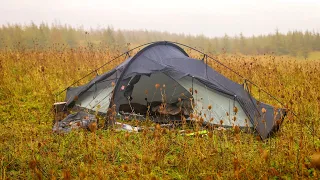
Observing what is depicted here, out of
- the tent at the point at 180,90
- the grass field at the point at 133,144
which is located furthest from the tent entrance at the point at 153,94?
the grass field at the point at 133,144

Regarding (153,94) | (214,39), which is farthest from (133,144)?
(214,39)

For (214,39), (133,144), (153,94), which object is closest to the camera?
(133,144)

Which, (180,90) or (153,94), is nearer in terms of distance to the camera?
→ (180,90)

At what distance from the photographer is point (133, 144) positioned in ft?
12.3

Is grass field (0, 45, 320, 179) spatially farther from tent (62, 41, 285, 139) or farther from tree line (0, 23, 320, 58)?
tree line (0, 23, 320, 58)

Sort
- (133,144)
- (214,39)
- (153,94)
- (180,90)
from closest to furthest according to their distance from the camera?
(133,144), (180,90), (153,94), (214,39)

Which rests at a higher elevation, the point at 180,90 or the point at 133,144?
the point at 180,90

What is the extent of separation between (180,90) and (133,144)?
8.05 feet

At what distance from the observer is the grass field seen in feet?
8.91

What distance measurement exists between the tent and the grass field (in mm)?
429

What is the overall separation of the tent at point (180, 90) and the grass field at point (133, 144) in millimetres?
429

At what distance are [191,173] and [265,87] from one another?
495 centimetres

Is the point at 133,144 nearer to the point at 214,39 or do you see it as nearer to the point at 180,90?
the point at 180,90

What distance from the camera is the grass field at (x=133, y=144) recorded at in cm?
271
